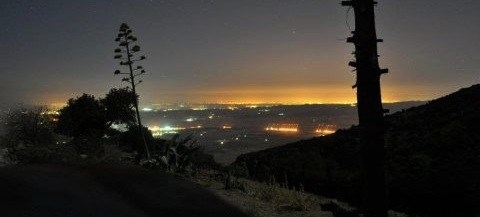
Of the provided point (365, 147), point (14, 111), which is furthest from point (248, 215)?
point (14, 111)

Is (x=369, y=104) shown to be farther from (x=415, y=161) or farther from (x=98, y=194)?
(x=415, y=161)

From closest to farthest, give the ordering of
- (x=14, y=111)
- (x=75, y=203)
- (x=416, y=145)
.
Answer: (x=75, y=203), (x=416, y=145), (x=14, y=111)

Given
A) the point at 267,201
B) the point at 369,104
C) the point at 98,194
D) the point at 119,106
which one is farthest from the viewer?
the point at 119,106

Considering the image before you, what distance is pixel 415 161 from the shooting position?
1867cm

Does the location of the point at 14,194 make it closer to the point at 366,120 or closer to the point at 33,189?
the point at 33,189

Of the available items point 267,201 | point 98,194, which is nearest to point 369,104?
point 267,201

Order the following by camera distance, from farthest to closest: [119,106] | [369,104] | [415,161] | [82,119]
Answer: [119,106] → [82,119] → [415,161] → [369,104]

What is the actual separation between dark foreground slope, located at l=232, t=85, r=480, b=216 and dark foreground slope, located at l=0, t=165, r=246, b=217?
4430mm

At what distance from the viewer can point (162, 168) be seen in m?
15.7

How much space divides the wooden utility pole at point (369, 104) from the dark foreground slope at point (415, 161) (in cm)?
598

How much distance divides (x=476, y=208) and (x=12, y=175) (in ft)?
40.7

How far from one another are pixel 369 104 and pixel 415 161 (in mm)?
11444

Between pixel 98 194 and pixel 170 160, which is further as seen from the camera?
pixel 170 160

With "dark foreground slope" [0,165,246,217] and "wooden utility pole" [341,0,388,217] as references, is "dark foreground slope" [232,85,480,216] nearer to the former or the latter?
"dark foreground slope" [0,165,246,217]
